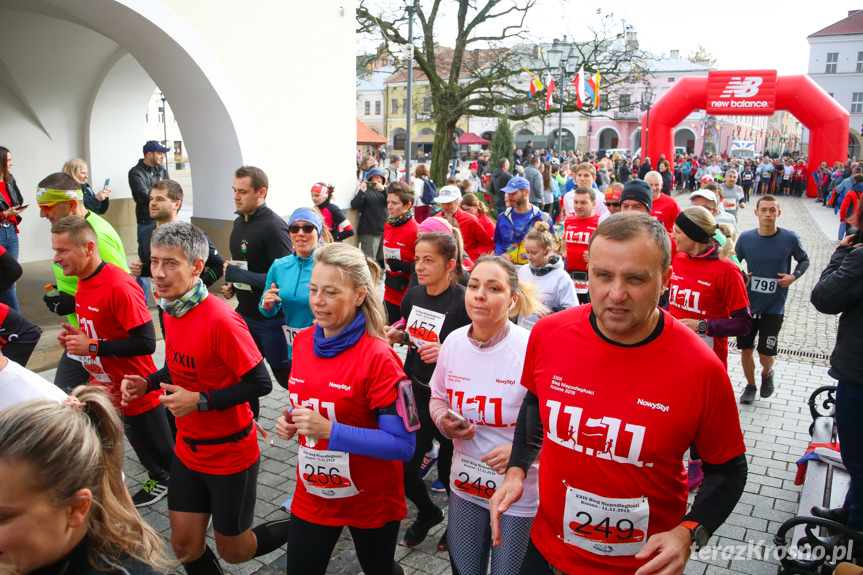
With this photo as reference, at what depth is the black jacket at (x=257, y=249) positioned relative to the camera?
5098 mm

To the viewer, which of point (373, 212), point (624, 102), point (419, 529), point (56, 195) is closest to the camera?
point (419, 529)

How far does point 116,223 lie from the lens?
39.9ft

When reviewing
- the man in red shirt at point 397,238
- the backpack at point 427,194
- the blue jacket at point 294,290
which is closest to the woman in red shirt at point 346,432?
the blue jacket at point 294,290

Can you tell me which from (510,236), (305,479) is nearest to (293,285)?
(305,479)

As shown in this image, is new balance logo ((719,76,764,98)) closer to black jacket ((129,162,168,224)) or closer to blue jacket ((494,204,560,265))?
blue jacket ((494,204,560,265))

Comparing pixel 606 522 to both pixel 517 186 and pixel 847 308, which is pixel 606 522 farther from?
pixel 517 186

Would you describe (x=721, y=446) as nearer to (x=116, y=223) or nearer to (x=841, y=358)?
(x=841, y=358)

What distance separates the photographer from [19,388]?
7.97 feet

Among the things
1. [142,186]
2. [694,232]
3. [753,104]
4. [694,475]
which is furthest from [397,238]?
[753,104]

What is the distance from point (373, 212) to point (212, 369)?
303 inches

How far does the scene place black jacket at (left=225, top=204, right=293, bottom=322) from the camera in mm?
5098

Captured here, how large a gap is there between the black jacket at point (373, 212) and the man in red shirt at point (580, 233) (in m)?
4.41

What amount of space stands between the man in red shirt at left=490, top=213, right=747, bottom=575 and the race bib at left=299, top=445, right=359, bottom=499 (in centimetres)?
82

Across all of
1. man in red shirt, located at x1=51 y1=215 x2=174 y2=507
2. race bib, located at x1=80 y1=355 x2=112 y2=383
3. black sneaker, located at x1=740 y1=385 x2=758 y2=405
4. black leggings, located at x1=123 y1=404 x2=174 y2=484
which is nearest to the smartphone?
man in red shirt, located at x1=51 y1=215 x2=174 y2=507
